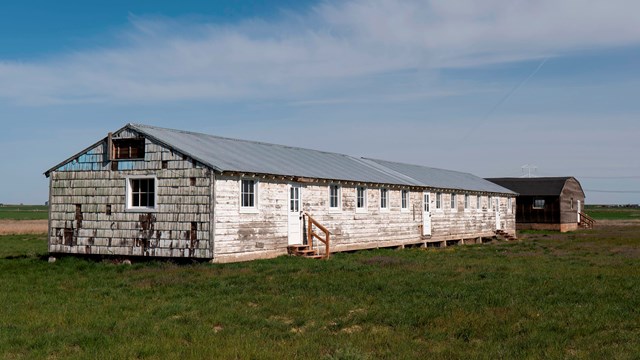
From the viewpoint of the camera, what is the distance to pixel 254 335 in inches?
435

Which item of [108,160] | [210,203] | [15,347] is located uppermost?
[108,160]

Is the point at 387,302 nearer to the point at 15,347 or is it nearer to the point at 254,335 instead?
the point at 254,335

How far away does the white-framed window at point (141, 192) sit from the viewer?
2297cm

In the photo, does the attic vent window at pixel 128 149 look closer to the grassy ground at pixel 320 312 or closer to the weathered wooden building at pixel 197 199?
the weathered wooden building at pixel 197 199

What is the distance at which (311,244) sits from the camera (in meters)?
25.6

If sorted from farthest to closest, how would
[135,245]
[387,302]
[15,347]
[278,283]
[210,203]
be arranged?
[135,245]
[210,203]
[278,283]
[387,302]
[15,347]

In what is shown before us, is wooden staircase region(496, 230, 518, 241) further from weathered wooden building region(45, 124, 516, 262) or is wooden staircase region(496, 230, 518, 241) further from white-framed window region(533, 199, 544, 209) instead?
weathered wooden building region(45, 124, 516, 262)

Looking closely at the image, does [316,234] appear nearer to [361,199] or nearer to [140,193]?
[361,199]

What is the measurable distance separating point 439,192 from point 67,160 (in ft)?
66.1

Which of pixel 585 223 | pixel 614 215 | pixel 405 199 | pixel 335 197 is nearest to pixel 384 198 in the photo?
pixel 405 199

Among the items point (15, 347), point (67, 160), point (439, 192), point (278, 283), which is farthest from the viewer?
point (439, 192)

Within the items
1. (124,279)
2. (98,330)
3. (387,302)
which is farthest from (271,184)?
(98,330)

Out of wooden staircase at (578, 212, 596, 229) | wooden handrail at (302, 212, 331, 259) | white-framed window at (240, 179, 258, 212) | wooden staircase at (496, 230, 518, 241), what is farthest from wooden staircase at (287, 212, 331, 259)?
wooden staircase at (578, 212, 596, 229)

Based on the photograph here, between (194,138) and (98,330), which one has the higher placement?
(194,138)
